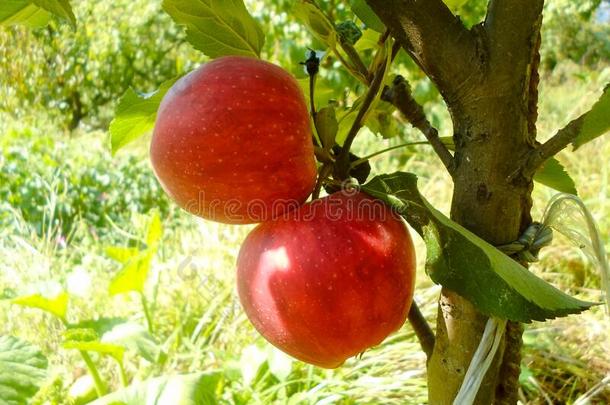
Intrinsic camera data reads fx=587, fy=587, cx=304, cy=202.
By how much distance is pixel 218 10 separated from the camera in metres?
0.47

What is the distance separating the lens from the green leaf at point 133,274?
3.59 feet

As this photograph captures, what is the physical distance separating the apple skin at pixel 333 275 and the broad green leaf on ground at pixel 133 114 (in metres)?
0.17

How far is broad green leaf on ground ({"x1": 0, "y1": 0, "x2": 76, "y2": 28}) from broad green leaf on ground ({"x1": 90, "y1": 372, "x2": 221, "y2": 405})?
0.51 metres

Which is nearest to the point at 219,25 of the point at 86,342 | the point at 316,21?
the point at 316,21

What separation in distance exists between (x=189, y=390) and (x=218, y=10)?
53 cm

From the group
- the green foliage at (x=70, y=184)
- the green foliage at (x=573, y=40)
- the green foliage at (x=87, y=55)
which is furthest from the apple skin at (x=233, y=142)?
the green foliage at (x=573, y=40)

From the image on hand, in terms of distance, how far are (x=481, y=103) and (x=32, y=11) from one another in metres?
0.35

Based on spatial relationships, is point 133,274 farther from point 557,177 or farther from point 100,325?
point 557,177

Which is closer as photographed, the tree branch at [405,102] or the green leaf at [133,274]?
the tree branch at [405,102]

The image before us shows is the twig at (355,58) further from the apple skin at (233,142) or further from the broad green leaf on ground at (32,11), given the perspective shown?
the broad green leaf on ground at (32,11)

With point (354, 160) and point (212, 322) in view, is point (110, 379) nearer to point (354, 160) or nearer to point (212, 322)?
point (212, 322)

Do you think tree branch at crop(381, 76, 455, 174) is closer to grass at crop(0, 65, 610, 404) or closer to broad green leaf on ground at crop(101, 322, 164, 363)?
broad green leaf on ground at crop(101, 322, 164, 363)

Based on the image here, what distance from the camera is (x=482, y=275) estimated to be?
348 mm

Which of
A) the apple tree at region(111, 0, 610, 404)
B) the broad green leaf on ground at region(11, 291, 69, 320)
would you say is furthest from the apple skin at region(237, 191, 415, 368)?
the broad green leaf on ground at region(11, 291, 69, 320)
